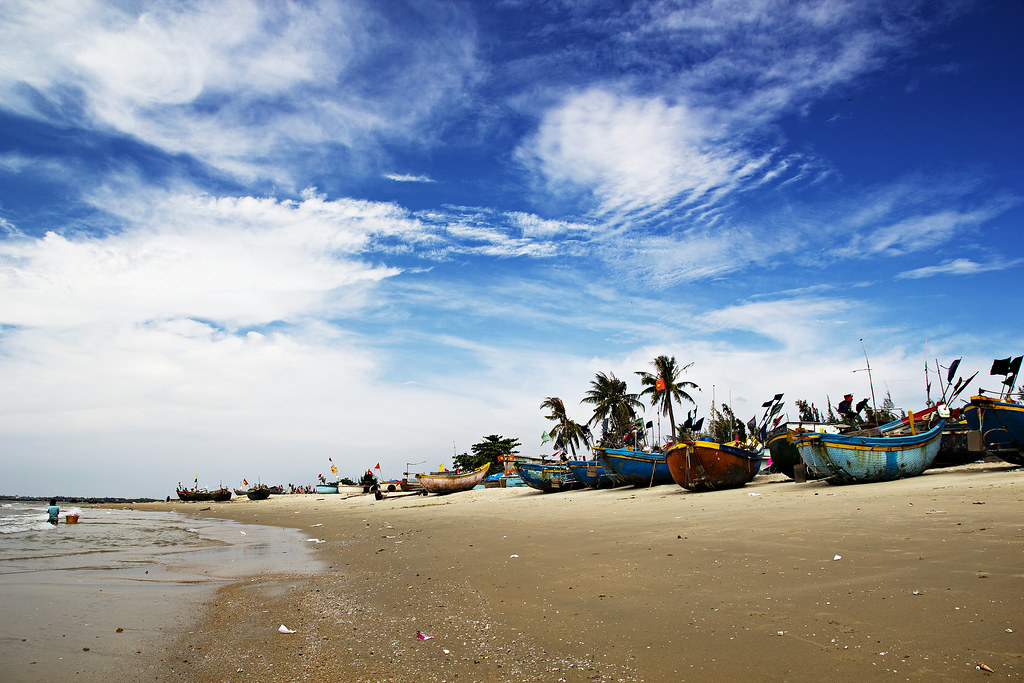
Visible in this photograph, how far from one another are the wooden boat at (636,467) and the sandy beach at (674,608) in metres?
16.6

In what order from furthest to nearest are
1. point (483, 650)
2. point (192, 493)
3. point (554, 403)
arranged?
1. point (192, 493)
2. point (554, 403)
3. point (483, 650)

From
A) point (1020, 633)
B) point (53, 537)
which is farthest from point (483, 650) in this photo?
point (53, 537)

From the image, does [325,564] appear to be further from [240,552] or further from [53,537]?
[53,537]

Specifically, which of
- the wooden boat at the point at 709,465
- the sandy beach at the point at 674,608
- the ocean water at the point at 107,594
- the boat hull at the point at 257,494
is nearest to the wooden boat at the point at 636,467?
the wooden boat at the point at 709,465

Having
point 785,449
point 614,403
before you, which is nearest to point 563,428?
point 614,403

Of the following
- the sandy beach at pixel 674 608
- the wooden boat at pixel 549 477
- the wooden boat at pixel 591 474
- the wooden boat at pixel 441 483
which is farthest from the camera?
the wooden boat at pixel 441 483

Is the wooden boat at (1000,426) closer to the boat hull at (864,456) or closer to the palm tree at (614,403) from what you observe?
the boat hull at (864,456)

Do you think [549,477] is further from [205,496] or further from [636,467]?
[205,496]

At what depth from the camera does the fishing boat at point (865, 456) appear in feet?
56.7

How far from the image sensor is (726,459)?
21.9 metres

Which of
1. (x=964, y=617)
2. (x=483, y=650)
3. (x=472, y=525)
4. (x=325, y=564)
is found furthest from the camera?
(x=472, y=525)

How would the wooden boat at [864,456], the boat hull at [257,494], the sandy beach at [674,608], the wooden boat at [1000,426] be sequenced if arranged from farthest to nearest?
1. the boat hull at [257,494]
2. the wooden boat at [864,456]
3. the wooden boat at [1000,426]
4. the sandy beach at [674,608]

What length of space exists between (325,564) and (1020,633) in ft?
37.4

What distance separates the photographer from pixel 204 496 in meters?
74.5
